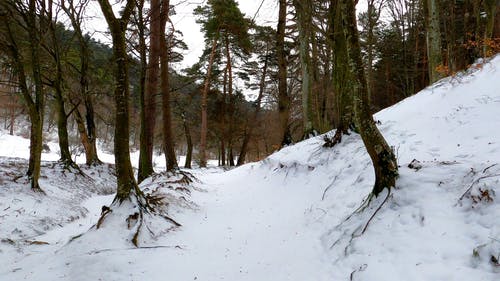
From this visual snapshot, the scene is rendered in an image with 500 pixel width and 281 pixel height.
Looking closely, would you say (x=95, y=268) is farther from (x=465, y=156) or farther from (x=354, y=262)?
(x=465, y=156)

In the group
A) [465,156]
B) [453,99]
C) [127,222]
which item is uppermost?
[453,99]

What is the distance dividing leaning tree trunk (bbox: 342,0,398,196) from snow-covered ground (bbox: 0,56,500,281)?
0.16m

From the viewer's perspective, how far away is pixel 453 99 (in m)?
5.55

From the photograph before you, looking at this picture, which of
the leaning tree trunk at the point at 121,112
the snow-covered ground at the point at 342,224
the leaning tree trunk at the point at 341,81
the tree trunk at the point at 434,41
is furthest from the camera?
the tree trunk at the point at 434,41

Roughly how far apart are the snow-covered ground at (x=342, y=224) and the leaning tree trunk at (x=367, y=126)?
0.53 feet

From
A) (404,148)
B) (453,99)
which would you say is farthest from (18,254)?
(453,99)

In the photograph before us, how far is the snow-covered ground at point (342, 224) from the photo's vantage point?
290 centimetres

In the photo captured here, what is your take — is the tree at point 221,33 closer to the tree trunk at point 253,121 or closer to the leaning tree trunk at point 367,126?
the tree trunk at point 253,121

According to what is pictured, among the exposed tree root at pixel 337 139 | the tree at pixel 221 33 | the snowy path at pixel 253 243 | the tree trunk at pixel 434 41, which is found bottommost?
the snowy path at pixel 253 243

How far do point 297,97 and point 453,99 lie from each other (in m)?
18.3

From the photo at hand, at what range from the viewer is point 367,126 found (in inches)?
150

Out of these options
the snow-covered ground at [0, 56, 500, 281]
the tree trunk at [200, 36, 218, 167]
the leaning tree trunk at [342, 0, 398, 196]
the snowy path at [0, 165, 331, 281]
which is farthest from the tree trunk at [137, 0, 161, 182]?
the tree trunk at [200, 36, 218, 167]

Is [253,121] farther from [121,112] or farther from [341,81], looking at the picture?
[121,112]

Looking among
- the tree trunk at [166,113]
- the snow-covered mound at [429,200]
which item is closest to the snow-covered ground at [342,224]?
the snow-covered mound at [429,200]
